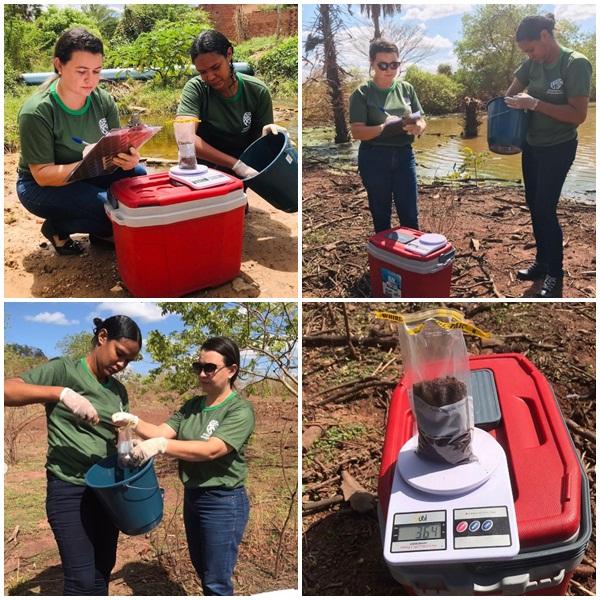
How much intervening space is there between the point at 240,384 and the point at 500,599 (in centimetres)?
210

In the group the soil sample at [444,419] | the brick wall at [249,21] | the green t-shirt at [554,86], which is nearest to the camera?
the soil sample at [444,419]

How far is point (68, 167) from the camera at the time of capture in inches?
116

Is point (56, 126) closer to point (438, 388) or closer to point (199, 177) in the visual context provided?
point (199, 177)

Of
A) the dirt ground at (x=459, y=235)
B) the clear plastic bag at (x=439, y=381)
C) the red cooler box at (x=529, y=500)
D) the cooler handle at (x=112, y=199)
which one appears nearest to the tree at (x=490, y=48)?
the dirt ground at (x=459, y=235)

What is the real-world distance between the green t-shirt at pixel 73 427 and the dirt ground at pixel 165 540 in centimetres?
103

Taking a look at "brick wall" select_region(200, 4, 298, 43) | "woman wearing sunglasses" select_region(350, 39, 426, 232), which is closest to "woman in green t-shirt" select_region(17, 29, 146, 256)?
"woman wearing sunglasses" select_region(350, 39, 426, 232)

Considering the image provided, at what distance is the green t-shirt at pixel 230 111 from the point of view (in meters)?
3.46

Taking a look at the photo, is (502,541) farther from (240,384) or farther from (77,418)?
(240,384)

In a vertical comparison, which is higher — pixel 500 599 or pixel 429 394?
pixel 429 394

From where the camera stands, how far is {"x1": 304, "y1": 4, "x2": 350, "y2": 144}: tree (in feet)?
14.3

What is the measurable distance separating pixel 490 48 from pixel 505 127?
1.66 m

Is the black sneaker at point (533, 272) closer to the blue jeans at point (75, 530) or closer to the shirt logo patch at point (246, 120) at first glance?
the shirt logo patch at point (246, 120)

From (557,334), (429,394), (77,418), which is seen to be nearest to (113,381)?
(77,418)

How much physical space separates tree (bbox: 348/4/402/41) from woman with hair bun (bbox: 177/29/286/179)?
1230mm
